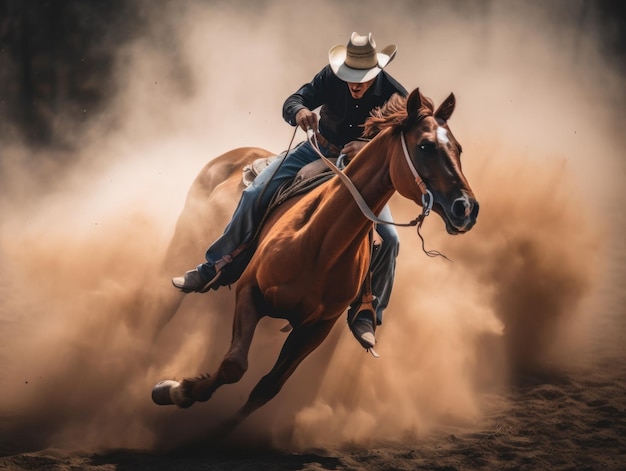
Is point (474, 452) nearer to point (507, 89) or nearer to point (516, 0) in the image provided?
point (507, 89)

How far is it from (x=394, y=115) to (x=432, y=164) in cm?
39

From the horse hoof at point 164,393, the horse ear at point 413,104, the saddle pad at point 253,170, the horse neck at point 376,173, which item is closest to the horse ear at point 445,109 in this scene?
the horse ear at point 413,104

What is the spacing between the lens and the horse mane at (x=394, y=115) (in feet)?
13.9

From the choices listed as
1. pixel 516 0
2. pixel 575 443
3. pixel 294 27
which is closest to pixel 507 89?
pixel 516 0

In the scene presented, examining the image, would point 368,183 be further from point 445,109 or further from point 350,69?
point 350,69

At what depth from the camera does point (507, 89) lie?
1235cm

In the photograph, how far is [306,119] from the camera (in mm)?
4949

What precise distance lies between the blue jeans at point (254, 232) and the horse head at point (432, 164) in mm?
943

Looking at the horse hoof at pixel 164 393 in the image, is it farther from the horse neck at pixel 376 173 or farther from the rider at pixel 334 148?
the horse neck at pixel 376 173

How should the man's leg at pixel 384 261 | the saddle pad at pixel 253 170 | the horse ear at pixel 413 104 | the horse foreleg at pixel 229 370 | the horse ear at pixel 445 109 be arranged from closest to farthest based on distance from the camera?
the horse ear at pixel 413 104 → the horse ear at pixel 445 109 → the horse foreleg at pixel 229 370 → the man's leg at pixel 384 261 → the saddle pad at pixel 253 170

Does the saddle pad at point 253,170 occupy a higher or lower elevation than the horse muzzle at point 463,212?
higher

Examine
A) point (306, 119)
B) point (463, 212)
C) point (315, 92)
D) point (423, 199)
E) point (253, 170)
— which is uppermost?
point (315, 92)

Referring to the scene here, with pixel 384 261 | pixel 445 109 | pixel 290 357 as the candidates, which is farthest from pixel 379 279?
pixel 445 109

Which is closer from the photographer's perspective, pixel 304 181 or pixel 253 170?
pixel 304 181
